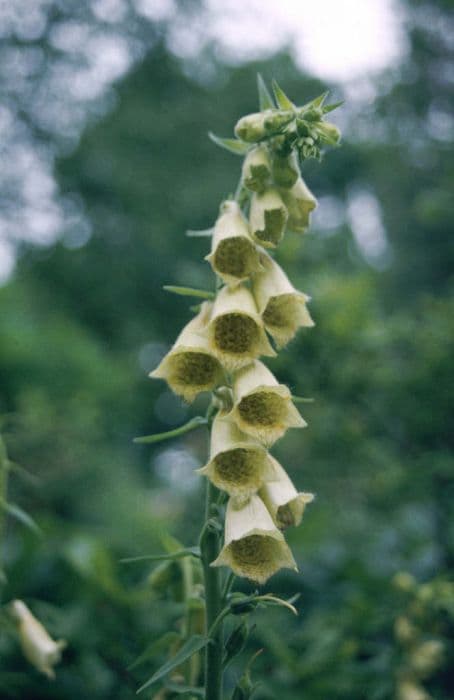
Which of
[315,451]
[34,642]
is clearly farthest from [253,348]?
[315,451]

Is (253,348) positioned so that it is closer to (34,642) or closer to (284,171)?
(284,171)

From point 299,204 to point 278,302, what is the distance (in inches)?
6.7

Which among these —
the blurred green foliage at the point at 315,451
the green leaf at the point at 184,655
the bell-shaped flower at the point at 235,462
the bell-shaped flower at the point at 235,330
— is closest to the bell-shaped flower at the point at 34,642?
the blurred green foliage at the point at 315,451

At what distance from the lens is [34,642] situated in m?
1.33

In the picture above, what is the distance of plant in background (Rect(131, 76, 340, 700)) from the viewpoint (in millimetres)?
1071

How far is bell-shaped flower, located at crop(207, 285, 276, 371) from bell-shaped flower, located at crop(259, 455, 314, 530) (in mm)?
161

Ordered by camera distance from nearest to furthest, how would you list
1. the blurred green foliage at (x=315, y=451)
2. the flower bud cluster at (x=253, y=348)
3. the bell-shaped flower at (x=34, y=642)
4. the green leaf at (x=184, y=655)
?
the green leaf at (x=184, y=655) < the flower bud cluster at (x=253, y=348) < the bell-shaped flower at (x=34, y=642) < the blurred green foliage at (x=315, y=451)

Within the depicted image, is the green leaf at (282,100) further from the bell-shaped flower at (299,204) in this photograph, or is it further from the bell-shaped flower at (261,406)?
the bell-shaped flower at (261,406)

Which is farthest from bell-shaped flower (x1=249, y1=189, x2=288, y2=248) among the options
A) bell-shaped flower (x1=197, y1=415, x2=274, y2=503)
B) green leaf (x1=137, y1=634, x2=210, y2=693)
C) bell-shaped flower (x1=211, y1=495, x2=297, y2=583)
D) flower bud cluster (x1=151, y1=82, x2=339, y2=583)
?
green leaf (x1=137, y1=634, x2=210, y2=693)

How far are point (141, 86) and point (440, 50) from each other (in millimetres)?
7171

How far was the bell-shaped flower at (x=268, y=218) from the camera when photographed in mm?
1162

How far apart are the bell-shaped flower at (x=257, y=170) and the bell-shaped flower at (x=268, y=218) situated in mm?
17

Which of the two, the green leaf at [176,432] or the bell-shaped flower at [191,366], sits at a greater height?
the bell-shaped flower at [191,366]

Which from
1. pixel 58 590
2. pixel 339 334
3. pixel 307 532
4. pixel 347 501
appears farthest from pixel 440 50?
pixel 58 590
